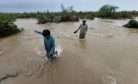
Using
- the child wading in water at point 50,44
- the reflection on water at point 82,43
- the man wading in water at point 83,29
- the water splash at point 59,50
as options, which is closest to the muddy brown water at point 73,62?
the reflection on water at point 82,43

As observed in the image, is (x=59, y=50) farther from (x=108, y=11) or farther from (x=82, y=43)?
(x=108, y=11)

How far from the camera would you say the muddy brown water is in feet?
26.2

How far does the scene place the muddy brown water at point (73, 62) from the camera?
7996 millimetres

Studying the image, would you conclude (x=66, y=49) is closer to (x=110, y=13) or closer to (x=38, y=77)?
(x=38, y=77)

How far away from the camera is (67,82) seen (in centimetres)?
771

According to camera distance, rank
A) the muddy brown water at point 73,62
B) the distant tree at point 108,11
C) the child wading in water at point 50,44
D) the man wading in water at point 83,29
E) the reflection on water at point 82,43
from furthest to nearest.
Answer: the distant tree at point 108,11 < the man wading in water at point 83,29 < the reflection on water at point 82,43 < the child wading in water at point 50,44 < the muddy brown water at point 73,62

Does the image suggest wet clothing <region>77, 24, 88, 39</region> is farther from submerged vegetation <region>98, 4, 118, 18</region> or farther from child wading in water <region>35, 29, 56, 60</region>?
submerged vegetation <region>98, 4, 118, 18</region>

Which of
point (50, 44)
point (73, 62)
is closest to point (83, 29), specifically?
point (73, 62)

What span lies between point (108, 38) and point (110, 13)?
12504 millimetres

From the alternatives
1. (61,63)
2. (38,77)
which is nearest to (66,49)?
(61,63)

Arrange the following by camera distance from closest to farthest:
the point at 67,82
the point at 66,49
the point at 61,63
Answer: the point at 67,82 → the point at 61,63 → the point at 66,49

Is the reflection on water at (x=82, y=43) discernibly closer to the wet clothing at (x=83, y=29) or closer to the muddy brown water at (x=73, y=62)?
the muddy brown water at (x=73, y=62)

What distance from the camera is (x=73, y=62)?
31.5 ft

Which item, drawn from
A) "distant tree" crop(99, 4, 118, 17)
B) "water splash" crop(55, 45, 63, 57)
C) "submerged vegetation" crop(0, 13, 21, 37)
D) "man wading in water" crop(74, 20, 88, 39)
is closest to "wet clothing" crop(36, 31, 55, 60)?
"water splash" crop(55, 45, 63, 57)
